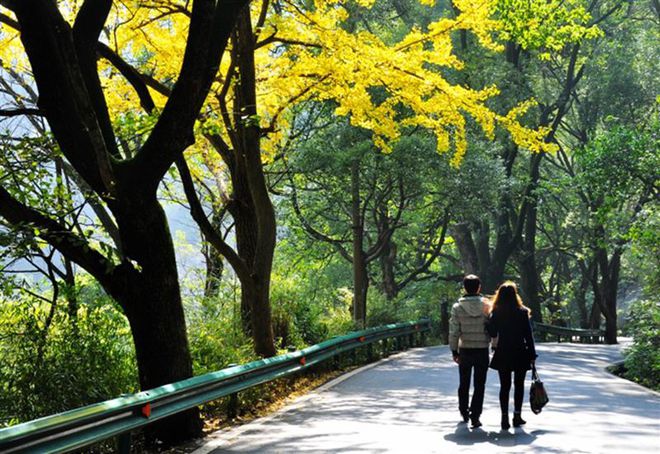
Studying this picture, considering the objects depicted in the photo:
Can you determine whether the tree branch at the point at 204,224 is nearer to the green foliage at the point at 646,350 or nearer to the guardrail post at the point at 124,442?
the guardrail post at the point at 124,442

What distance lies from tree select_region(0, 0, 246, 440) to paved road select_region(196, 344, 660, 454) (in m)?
1.13

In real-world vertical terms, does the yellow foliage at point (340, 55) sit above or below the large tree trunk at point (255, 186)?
above

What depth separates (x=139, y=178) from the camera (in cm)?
889

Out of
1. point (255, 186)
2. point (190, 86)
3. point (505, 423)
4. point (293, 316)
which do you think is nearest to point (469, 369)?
point (505, 423)

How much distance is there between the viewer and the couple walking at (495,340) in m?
10.3

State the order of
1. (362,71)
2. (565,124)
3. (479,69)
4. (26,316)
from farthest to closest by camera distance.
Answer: (565,124) → (479,69) → (362,71) → (26,316)

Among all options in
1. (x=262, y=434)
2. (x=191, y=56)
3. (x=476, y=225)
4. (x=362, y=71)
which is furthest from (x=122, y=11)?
(x=476, y=225)

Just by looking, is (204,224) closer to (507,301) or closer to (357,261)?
(507,301)

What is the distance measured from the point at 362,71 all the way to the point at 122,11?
4.23 m

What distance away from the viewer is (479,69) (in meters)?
29.8

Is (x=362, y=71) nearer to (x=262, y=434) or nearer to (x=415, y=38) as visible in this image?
(x=415, y=38)

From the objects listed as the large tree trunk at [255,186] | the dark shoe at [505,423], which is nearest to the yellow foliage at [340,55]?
the large tree trunk at [255,186]

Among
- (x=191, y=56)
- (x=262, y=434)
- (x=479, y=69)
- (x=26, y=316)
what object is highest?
(x=479, y=69)

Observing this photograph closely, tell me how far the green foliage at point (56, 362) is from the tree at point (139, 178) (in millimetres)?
646
